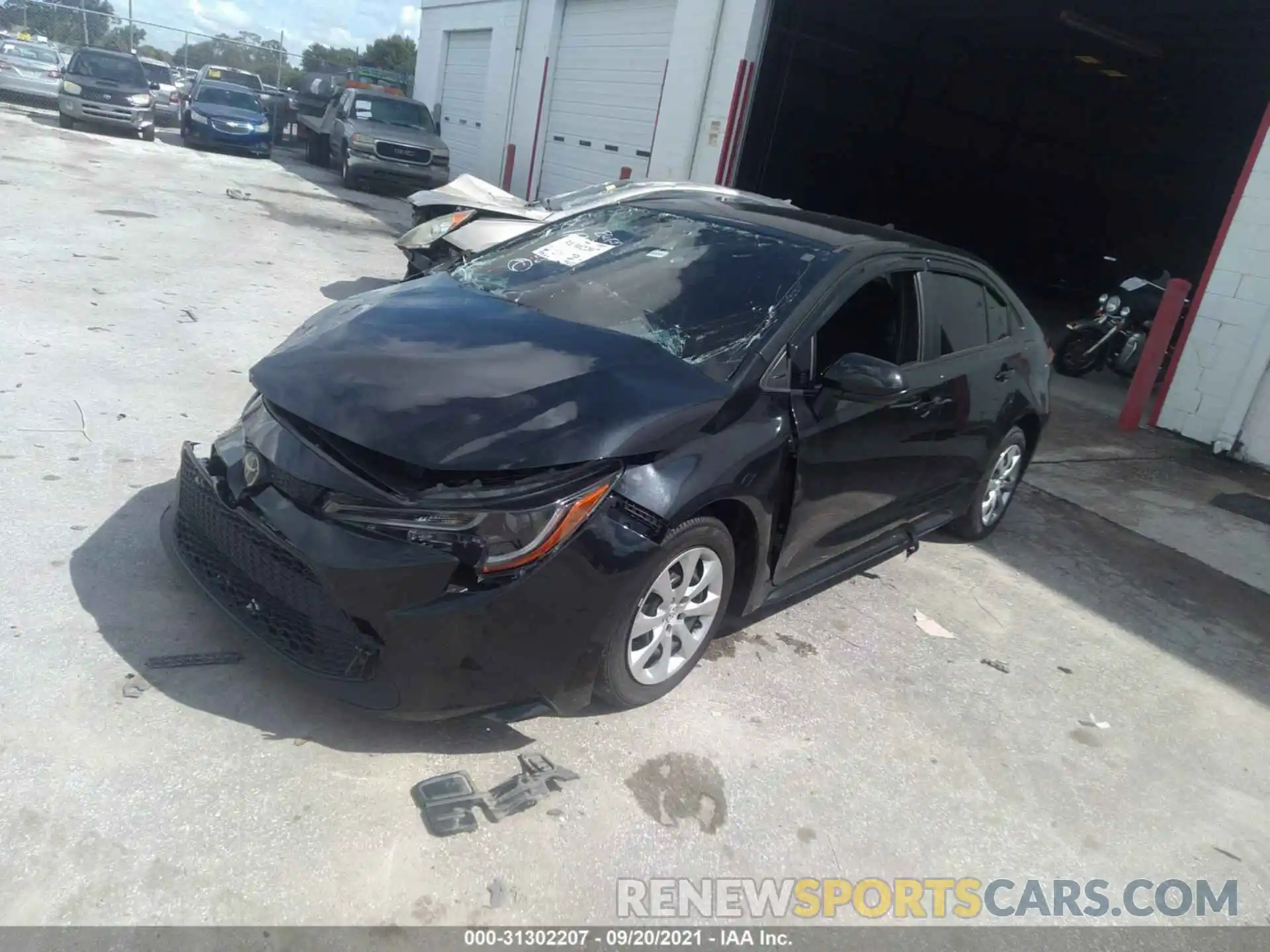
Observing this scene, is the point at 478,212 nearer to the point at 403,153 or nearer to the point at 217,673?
the point at 217,673

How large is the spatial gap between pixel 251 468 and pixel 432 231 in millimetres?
5661

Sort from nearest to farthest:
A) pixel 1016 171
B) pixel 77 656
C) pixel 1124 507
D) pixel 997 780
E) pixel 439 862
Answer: pixel 439 862
pixel 77 656
pixel 997 780
pixel 1124 507
pixel 1016 171

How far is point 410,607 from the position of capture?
274 cm

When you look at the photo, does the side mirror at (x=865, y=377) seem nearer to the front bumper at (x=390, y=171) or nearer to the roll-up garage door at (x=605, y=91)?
the roll-up garage door at (x=605, y=91)

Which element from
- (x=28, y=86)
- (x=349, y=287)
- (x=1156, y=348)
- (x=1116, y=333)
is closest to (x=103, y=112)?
(x=28, y=86)

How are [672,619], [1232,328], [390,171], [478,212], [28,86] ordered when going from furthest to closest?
[28,86] < [390,171] < [478,212] < [1232,328] < [672,619]

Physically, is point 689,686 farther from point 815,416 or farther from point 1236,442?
point 1236,442

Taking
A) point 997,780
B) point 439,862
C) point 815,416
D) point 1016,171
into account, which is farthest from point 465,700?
point 1016,171

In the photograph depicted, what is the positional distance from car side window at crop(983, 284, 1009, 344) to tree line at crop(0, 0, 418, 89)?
2561cm

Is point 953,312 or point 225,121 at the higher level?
point 953,312

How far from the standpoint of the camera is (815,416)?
3.60 metres

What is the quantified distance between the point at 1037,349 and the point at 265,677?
14.5ft

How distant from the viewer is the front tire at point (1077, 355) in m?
10.9

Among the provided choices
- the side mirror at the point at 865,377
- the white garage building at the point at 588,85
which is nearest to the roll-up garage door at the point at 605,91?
the white garage building at the point at 588,85
